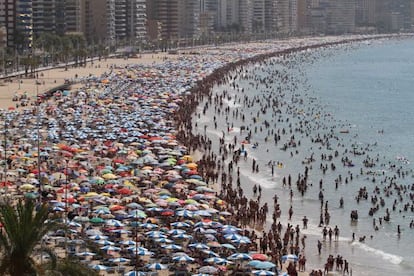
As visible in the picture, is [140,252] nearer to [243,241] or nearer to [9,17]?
[243,241]

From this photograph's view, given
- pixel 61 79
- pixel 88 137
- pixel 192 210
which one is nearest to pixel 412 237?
pixel 192 210

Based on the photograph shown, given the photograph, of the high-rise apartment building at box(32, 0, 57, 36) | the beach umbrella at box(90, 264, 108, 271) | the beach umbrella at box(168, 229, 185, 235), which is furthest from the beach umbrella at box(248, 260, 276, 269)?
the high-rise apartment building at box(32, 0, 57, 36)

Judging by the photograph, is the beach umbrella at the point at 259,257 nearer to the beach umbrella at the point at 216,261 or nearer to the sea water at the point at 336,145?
the beach umbrella at the point at 216,261

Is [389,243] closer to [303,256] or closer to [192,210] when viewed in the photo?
[303,256]

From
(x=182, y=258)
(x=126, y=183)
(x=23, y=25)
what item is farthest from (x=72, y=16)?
(x=182, y=258)

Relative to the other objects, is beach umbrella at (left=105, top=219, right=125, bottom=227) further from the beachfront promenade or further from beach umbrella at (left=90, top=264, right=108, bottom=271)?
beach umbrella at (left=90, top=264, right=108, bottom=271)
